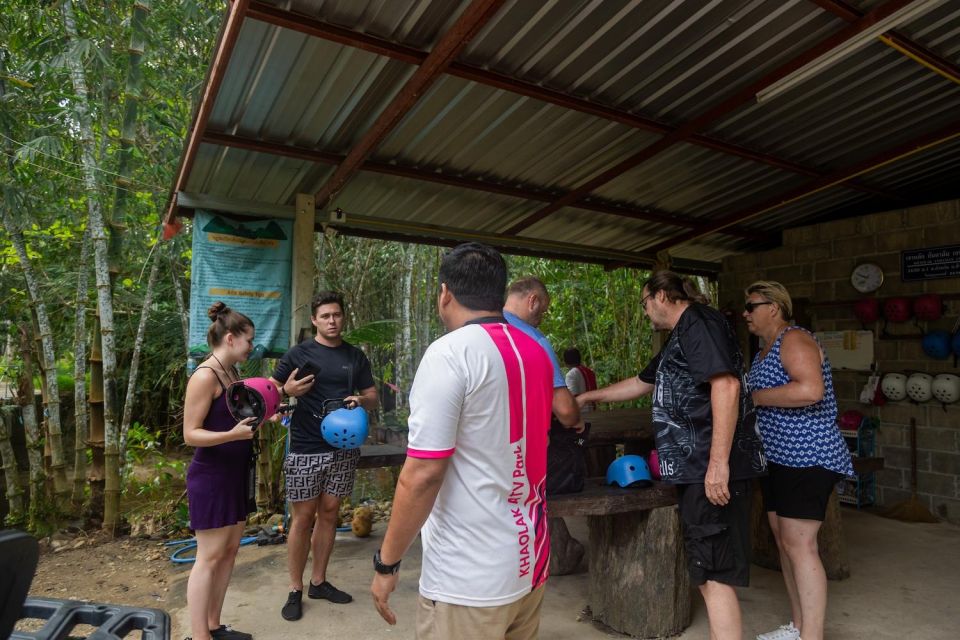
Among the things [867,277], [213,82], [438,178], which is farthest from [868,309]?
[213,82]

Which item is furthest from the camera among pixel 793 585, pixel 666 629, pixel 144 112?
pixel 144 112

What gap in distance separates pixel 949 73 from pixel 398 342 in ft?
26.0

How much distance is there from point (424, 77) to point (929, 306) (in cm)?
498

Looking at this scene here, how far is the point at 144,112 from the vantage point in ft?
17.9

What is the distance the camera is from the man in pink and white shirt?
149cm

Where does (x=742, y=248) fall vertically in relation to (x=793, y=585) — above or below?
above

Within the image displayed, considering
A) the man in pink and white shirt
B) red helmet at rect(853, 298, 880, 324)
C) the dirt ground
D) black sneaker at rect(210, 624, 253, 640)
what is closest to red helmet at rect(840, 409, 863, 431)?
red helmet at rect(853, 298, 880, 324)

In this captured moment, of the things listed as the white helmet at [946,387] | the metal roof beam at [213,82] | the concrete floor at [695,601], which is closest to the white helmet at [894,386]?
the white helmet at [946,387]

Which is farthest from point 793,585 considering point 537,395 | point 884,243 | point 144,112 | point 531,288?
point 144,112

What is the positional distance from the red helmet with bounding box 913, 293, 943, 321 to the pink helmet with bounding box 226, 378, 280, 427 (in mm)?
5580

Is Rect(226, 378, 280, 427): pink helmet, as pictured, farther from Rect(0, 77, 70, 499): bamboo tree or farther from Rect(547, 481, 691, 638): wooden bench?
Rect(0, 77, 70, 499): bamboo tree

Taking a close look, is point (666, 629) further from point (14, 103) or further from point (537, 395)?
point (14, 103)

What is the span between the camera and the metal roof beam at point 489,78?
269 centimetres

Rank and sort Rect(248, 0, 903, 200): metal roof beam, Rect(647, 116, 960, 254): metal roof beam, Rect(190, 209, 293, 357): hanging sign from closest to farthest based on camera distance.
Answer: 1. Rect(248, 0, 903, 200): metal roof beam
2. Rect(190, 209, 293, 357): hanging sign
3. Rect(647, 116, 960, 254): metal roof beam
